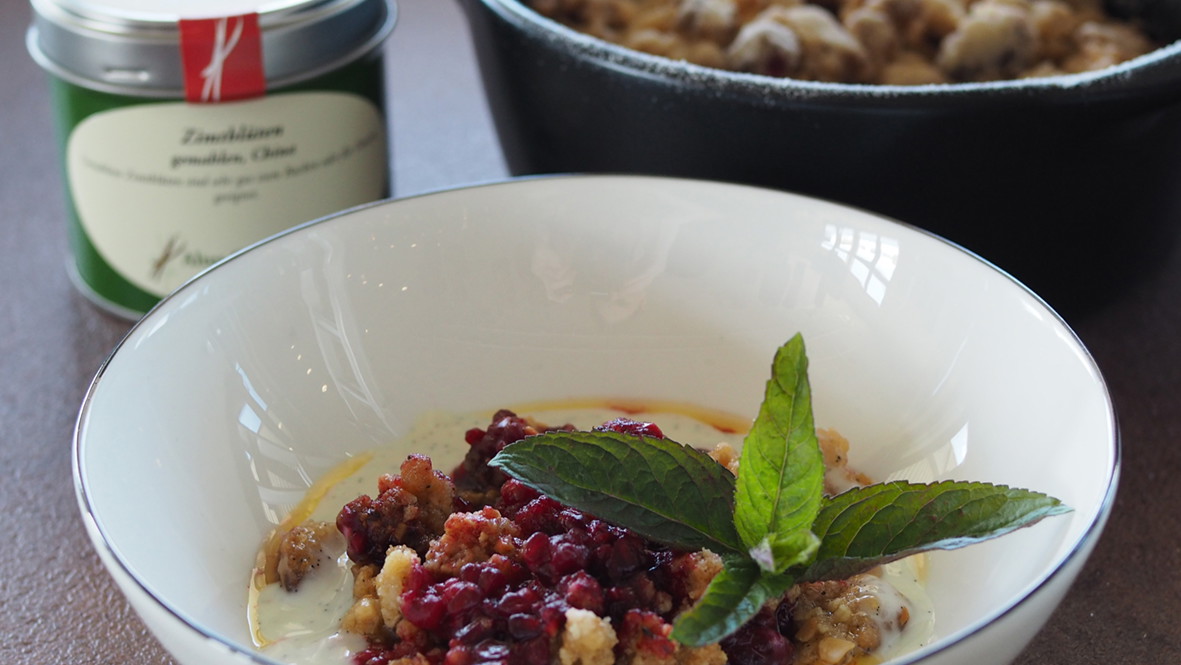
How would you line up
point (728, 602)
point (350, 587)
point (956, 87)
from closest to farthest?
1. point (728, 602)
2. point (350, 587)
3. point (956, 87)

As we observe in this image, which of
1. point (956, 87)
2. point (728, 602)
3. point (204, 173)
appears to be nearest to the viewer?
point (728, 602)

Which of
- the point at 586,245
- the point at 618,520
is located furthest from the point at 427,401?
the point at 618,520

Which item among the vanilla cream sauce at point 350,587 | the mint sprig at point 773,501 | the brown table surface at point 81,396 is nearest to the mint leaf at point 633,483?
the mint sprig at point 773,501

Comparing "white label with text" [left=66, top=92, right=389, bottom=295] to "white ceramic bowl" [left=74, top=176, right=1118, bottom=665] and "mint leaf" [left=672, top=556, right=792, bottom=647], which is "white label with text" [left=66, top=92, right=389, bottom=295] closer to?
"white ceramic bowl" [left=74, top=176, right=1118, bottom=665]

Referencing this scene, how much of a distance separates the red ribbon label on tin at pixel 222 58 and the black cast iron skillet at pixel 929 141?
206mm

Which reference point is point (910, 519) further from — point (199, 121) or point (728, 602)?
point (199, 121)

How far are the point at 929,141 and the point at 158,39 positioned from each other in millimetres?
616

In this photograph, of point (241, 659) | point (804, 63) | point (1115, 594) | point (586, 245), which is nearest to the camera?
point (241, 659)

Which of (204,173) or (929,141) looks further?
(204,173)

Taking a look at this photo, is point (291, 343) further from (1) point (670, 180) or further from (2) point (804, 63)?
(2) point (804, 63)

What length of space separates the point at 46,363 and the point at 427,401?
1.39 feet

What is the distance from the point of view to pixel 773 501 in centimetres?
69

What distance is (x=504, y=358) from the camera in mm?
979

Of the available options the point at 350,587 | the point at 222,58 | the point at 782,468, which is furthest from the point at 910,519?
the point at 222,58
